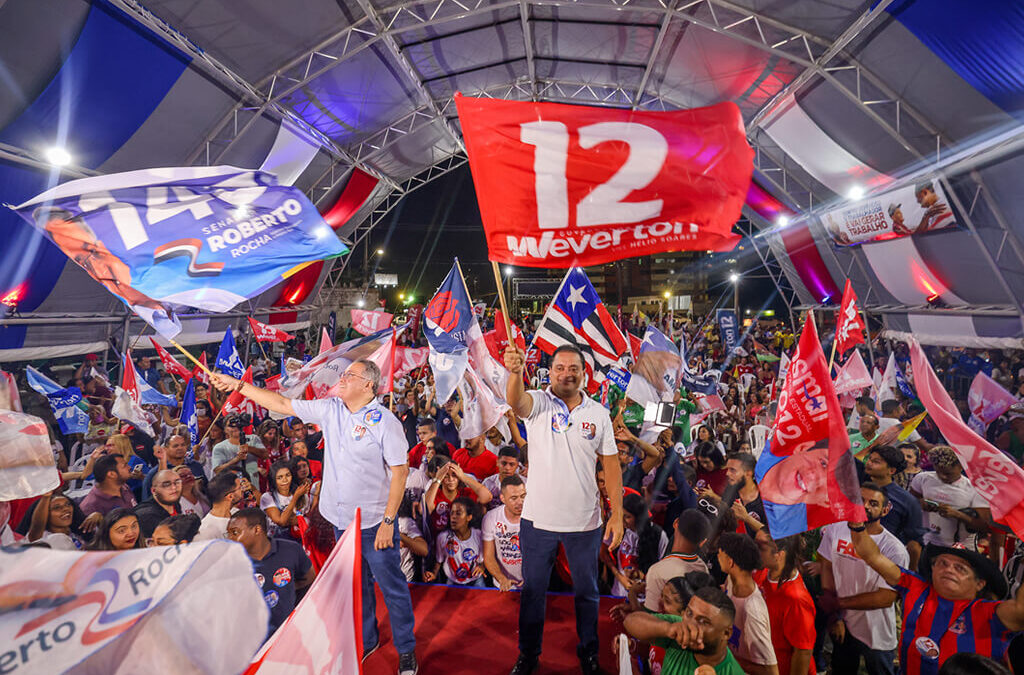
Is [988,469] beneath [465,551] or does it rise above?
above

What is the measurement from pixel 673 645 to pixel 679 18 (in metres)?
12.2

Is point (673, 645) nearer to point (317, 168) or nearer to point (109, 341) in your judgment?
point (109, 341)

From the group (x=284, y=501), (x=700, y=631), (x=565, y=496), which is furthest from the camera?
(x=284, y=501)

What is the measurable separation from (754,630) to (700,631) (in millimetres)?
691

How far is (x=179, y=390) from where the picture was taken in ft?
34.1

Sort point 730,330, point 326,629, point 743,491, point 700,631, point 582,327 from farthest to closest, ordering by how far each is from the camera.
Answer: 1. point 730,330
2. point 582,327
3. point 743,491
4. point 700,631
5. point 326,629

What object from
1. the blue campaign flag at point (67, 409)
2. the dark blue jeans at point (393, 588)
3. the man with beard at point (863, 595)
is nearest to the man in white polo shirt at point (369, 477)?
the dark blue jeans at point (393, 588)

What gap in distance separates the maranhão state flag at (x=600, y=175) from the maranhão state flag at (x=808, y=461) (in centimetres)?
124

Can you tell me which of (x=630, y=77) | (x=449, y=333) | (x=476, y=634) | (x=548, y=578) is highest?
(x=630, y=77)

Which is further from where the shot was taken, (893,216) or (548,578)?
(893,216)

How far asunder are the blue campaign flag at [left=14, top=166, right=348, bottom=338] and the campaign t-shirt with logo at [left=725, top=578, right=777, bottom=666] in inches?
139

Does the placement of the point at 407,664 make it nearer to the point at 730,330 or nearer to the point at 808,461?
the point at 808,461

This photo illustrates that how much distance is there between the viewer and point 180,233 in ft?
12.6

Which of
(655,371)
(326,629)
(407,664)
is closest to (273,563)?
(407,664)
